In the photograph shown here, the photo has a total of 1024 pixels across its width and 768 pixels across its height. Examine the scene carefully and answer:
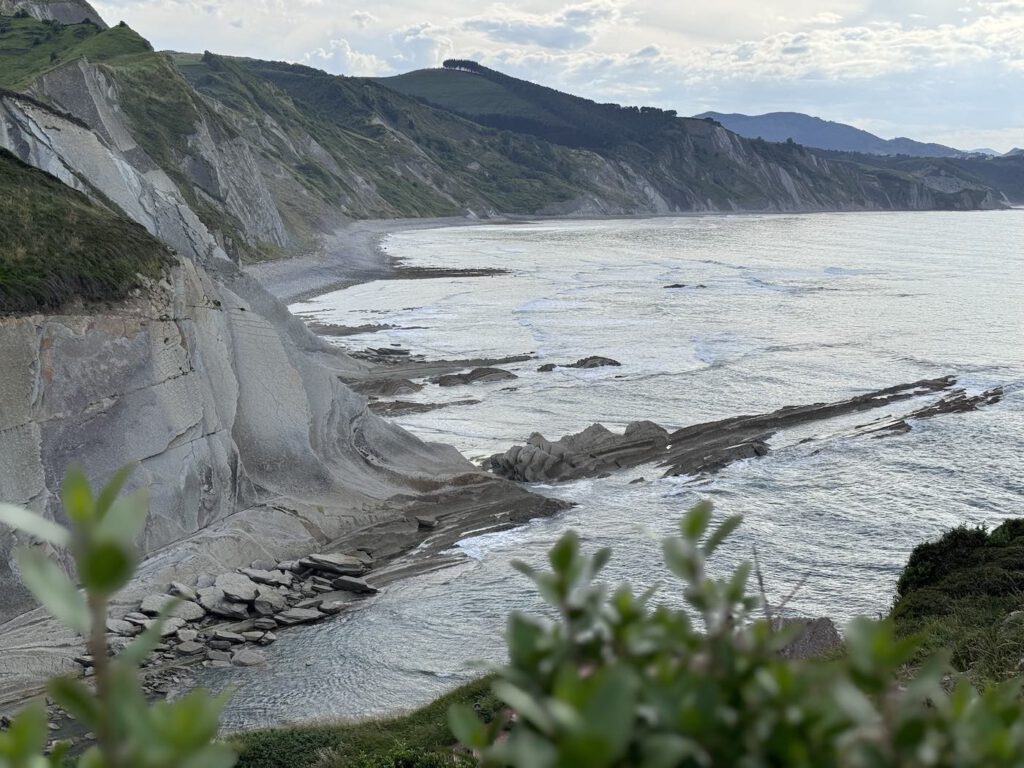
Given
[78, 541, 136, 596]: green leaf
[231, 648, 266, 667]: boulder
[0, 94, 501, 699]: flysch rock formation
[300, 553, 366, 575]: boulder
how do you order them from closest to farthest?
[78, 541, 136, 596]: green leaf
[231, 648, 266, 667]: boulder
[0, 94, 501, 699]: flysch rock formation
[300, 553, 366, 575]: boulder

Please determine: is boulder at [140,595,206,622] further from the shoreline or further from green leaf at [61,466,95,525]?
the shoreline

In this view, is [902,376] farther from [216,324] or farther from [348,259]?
[348,259]

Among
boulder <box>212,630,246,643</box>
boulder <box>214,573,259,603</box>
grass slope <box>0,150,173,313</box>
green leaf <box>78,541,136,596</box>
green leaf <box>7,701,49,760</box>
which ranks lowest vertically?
boulder <box>212,630,246,643</box>

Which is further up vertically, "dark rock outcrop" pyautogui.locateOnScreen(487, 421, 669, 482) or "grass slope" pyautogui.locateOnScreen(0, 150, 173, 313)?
"grass slope" pyautogui.locateOnScreen(0, 150, 173, 313)

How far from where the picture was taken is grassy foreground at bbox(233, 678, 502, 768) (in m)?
11.7

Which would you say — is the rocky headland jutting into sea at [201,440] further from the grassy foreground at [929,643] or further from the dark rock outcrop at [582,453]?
the grassy foreground at [929,643]

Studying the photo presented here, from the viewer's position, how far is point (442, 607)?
20.0 m

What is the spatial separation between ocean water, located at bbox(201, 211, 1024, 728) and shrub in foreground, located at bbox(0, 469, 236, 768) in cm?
→ 107

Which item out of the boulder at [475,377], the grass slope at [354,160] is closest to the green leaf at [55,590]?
the boulder at [475,377]

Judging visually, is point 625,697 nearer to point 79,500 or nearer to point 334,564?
point 79,500

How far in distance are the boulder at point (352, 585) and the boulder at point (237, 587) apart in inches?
66.9

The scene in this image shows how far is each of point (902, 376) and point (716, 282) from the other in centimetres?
4208

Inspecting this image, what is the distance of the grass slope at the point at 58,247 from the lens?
737 inches

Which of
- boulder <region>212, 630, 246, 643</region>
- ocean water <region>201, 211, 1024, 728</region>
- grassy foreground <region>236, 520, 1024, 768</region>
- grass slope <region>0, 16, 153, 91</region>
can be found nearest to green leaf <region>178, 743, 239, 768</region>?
ocean water <region>201, 211, 1024, 728</region>
